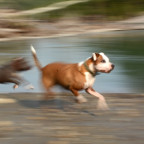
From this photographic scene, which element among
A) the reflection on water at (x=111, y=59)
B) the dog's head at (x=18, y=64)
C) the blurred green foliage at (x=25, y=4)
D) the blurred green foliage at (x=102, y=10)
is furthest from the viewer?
the blurred green foliage at (x=25, y=4)

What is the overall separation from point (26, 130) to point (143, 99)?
2.98 m

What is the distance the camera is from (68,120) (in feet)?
25.9

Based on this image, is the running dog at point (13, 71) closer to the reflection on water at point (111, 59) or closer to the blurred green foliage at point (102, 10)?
the reflection on water at point (111, 59)

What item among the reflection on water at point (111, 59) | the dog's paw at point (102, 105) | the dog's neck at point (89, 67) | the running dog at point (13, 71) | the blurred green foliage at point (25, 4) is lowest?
the blurred green foliage at point (25, 4)

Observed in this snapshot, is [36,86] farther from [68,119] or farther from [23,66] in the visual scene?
[68,119]

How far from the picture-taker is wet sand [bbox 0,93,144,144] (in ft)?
22.2

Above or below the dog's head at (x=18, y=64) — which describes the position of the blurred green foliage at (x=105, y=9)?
below

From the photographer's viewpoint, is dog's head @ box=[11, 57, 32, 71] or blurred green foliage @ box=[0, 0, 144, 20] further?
blurred green foliage @ box=[0, 0, 144, 20]

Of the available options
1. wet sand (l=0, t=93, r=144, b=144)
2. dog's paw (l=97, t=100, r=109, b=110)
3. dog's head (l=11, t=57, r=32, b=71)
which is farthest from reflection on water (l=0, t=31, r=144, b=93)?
dog's paw (l=97, t=100, r=109, b=110)

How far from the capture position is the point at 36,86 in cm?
1119

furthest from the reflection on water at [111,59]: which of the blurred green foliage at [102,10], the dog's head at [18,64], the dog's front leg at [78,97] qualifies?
the blurred green foliage at [102,10]

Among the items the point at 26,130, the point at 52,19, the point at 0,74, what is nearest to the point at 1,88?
the point at 0,74

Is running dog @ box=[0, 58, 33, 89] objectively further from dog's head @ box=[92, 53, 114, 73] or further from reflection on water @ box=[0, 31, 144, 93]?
dog's head @ box=[92, 53, 114, 73]

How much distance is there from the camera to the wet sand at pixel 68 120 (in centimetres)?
678
